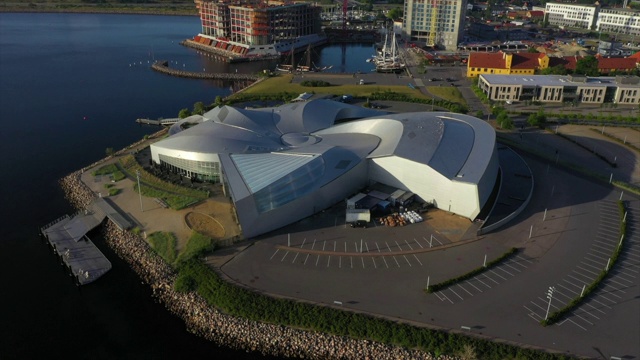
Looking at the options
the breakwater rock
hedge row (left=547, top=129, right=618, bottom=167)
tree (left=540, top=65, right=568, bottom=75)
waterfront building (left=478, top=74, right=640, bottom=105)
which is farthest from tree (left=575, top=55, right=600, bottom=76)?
the breakwater rock

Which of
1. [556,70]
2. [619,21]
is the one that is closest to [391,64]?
[556,70]

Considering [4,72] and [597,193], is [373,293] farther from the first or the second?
[4,72]

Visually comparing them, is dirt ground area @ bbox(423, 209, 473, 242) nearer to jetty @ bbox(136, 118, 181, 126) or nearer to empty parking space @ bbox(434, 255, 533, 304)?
empty parking space @ bbox(434, 255, 533, 304)

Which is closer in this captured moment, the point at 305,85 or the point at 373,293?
the point at 373,293

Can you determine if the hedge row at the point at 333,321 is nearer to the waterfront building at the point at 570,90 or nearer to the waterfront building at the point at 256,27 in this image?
the waterfront building at the point at 570,90

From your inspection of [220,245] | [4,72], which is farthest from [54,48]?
[220,245]

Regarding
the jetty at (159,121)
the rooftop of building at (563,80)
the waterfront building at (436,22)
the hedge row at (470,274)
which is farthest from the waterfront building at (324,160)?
the waterfront building at (436,22)
